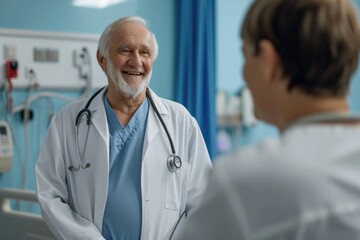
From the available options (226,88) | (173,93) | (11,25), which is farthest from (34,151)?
(226,88)

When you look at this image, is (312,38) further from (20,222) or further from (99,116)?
(20,222)

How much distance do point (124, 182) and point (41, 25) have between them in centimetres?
161

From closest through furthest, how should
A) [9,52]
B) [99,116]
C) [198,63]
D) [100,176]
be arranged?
[100,176] < [99,116] < [9,52] < [198,63]

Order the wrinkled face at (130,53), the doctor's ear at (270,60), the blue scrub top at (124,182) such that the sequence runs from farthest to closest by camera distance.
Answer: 1. the wrinkled face at (130,53)
2. the blue scrub top at (124,182)
3. the doctor's ear at (270,60)

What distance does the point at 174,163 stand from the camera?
7.07 ft

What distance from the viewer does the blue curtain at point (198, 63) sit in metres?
3.56

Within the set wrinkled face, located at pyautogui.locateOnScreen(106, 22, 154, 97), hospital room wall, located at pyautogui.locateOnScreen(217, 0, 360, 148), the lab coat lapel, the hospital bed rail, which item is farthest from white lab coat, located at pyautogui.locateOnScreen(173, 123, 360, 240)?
hospital room wall, located at pyautogui.locateOnScreen(217, 0, 360, 148)

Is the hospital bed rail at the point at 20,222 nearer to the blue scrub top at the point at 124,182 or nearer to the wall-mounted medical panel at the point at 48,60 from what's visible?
the blue scrub top at the point at 124,182

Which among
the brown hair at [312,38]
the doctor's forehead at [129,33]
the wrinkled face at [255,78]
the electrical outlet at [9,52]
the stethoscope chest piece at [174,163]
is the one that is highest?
the brown hair at [312,38]

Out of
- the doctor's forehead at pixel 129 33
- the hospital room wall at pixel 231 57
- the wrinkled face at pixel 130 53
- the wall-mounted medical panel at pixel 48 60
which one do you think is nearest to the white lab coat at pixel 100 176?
the wrinkled face at pixel 130 53

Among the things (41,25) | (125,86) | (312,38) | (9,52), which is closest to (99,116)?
(125,86)

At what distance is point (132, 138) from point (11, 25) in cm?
148

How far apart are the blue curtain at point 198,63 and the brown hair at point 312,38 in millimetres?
2645

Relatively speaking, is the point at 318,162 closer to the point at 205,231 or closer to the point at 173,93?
the point at 205,231
